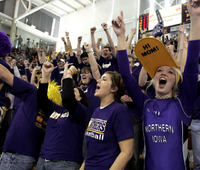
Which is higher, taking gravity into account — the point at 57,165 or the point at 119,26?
the point at 119,26

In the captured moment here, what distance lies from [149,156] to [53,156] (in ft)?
2.83

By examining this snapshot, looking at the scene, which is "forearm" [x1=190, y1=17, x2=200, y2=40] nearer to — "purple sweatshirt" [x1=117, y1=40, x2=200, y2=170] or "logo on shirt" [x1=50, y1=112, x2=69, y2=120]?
"purple sweatshirt" [x1=117, y1=40, x2=200, y2=170]

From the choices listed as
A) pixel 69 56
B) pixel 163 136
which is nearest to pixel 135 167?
pixel 163 136

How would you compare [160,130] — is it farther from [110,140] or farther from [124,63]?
[124,63]

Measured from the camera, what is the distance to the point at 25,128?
5.92 ft

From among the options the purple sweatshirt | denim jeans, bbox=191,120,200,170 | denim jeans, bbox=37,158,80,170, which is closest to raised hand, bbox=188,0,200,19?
the purple sweatshirt

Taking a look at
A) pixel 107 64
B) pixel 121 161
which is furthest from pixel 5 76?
pixel 107 64

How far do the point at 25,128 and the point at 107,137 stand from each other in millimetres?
904

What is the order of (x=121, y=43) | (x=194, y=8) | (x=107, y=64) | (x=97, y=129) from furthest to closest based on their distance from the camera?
(x=107, y=64), (x=121, y=43), (x=97, y=129), (x=194, y=8)

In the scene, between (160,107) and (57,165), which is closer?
(160,107)

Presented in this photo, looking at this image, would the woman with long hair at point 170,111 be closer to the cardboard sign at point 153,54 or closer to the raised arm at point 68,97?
the cardboard sign at point 153,54

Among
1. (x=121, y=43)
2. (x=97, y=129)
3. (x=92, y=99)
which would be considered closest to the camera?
(x=97, y=129)

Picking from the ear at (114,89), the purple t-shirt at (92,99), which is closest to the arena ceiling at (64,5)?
the purple t-shirt at (92,99)

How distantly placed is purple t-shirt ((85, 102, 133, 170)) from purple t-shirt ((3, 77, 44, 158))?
0.69 m
